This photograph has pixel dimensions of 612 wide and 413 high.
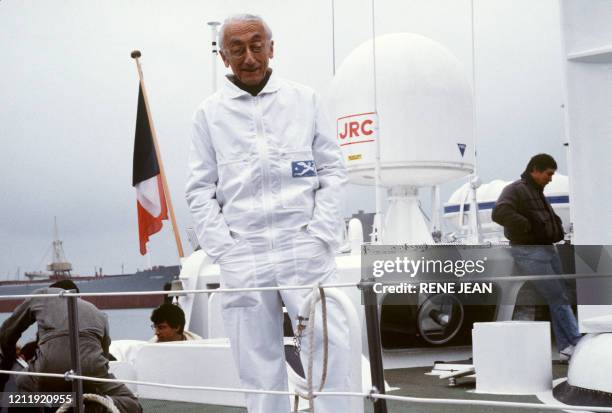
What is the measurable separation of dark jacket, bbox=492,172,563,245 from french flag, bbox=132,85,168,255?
5.00 m

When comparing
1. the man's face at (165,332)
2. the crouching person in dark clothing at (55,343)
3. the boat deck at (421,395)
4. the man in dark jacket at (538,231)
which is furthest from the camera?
the man's face at (165,332)

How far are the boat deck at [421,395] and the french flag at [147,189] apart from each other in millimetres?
4649

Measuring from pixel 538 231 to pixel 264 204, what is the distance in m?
3.90

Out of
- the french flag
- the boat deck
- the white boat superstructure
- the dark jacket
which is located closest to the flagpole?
the french flag

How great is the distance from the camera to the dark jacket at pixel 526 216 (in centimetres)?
610

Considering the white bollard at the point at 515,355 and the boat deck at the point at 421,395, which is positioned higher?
the white bollard at the point at 515,355

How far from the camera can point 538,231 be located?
20.2ft

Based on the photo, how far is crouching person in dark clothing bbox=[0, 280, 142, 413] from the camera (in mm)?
3809

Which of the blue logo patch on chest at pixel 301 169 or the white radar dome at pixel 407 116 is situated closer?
the blue logo patch on chest at pixel 301 169

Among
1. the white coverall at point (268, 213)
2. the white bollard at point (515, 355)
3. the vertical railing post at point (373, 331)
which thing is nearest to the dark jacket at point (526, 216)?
the white bollard at point (515, 355)

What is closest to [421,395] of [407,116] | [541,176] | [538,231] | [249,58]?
[538,231]

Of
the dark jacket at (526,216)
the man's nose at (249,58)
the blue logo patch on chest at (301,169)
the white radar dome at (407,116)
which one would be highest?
the white radar dome at (407,116)

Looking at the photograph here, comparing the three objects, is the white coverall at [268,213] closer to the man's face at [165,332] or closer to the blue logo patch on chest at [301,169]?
the blue logo patch on chest at [301,169]

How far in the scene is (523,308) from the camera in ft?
23.9
